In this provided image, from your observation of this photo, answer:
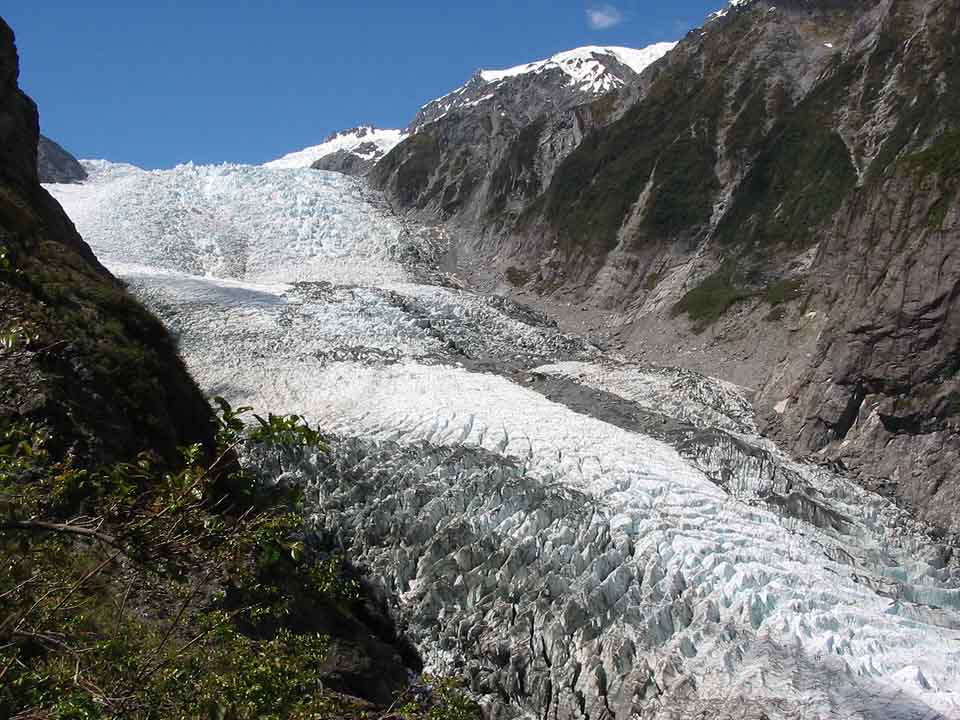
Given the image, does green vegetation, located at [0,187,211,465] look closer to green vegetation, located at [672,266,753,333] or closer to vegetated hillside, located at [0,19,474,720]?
vegetated hillside, located at [0,19,474,720]

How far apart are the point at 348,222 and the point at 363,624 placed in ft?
143

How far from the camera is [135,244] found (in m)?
47.7

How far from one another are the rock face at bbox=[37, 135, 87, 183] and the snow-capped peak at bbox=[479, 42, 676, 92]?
5896 cm

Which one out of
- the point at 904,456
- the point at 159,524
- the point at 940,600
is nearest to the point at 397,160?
the point at 904,456

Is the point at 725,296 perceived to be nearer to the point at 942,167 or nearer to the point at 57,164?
the point at 942,167

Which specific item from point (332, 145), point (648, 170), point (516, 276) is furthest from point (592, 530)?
point (332, 145)

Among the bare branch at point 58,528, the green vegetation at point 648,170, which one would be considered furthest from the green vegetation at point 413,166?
the bare branch at point 58,528

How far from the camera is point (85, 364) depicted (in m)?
14.3

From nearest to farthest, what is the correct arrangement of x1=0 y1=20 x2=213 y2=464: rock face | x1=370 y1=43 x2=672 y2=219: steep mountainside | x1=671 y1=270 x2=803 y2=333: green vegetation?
x1=0 y1=20 x2=213 y2=464: rock face → x1=671 y1=270 x2=803 y2=333: green vegetation → x1=370 y1=43 x2=672 y2=219: steep mountainside

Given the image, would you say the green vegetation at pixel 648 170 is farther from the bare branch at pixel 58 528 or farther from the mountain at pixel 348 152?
the mountain at pixel 348 152

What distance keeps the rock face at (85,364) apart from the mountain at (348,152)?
93.6 metres

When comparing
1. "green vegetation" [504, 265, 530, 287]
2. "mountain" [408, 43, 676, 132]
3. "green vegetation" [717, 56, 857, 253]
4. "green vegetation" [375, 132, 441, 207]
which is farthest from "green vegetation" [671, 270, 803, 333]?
"mountain" [408, 43, 676, 132]

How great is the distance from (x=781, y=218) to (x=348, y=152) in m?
87.2

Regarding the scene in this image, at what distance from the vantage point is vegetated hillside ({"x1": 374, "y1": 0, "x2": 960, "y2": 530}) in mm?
23562
